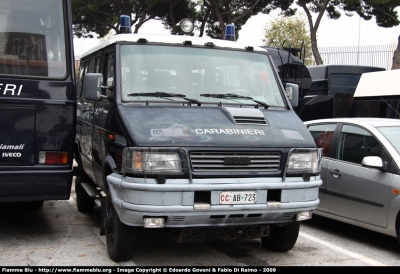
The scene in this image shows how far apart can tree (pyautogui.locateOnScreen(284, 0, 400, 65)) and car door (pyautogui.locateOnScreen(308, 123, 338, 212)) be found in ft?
51.4

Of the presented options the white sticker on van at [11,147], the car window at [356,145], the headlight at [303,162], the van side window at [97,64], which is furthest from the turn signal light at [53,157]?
the car window at [356,145]

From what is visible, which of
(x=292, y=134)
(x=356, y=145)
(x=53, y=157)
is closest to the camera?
(x=292, y=134)

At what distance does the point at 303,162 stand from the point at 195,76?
5.02 feet

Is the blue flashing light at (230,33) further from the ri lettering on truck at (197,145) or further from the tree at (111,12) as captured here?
the tree at (111,12)

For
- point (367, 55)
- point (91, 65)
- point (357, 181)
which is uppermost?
point (367, 55)

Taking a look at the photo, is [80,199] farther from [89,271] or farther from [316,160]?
[316,160]

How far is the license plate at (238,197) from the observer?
4.71 metres

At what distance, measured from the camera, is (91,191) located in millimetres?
6949

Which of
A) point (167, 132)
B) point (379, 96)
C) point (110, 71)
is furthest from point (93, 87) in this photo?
point (379, 96)

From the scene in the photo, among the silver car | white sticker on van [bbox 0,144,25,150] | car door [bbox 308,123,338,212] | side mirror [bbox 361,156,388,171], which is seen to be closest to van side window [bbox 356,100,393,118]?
car door [bbox 308,123,338,212]

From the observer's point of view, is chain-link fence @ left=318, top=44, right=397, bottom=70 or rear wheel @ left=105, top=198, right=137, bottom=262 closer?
rear wheel @ left=105, top=198, right=137, bottom=262

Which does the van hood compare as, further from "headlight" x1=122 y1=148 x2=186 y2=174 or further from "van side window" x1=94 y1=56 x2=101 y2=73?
"van side window" x1=94 y1=56 x2=101 y2=73

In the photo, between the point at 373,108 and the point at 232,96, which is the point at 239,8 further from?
the point at 232,96

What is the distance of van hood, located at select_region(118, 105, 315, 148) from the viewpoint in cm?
476
